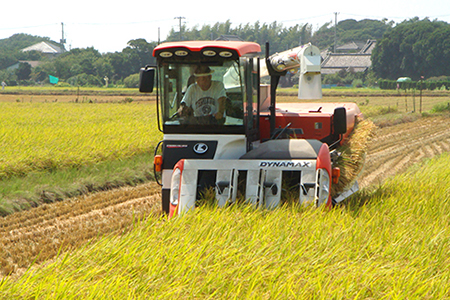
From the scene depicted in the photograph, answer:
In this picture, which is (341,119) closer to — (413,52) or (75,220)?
(75,220)

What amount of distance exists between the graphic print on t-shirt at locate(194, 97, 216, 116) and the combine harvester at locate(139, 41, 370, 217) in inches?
0.5

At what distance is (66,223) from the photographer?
6434mm

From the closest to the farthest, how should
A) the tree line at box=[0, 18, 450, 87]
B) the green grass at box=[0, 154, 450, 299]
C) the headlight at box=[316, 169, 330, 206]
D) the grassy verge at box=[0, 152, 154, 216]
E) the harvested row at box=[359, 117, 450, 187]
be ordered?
1. the green grass at box=[0, 154, 450, 299]
2. the headlight at box=[316, 169, 330, 206]
3. the grassy verge at box=[0, 152, 154, 216]
4. the harvested row at box=[359, 117, 450, 187]
5. the tree line at box=[0, 18, 450, 87]

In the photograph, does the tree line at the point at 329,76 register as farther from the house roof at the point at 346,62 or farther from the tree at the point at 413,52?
the house roof at the point at 346,62

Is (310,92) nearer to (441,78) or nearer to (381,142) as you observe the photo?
(381,142)

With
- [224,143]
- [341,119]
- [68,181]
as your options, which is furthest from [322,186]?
[68,181]

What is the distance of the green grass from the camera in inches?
120

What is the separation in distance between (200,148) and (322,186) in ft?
4.95

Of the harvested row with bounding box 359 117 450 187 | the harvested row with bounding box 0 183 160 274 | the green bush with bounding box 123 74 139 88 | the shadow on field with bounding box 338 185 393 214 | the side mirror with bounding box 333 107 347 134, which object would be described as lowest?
the harvested row with bounding box 0 183 160 274

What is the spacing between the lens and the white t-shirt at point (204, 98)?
565cm

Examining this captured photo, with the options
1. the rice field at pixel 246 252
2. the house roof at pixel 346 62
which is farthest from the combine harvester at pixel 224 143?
the house roof at pixel 346 62

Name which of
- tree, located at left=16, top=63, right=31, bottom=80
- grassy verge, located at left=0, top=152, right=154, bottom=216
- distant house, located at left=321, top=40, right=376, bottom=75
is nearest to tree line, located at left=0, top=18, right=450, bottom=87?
tree, located at left=16, top=63, right=31, bottom=80

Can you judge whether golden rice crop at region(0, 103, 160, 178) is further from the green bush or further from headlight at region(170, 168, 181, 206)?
the green bush

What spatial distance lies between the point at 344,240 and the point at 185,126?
2.51 metres
